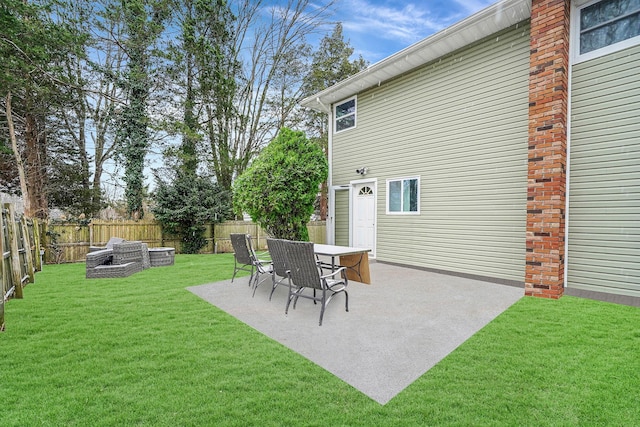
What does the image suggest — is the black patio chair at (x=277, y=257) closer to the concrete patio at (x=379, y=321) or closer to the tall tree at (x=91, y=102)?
the concrete patio at (x=379, y=321)

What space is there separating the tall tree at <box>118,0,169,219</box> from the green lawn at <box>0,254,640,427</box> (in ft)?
26.3

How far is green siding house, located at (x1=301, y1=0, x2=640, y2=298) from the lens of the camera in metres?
4.71

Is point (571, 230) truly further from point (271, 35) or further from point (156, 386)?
point (271, 35)

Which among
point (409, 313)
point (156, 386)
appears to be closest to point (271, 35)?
point (409, 313)

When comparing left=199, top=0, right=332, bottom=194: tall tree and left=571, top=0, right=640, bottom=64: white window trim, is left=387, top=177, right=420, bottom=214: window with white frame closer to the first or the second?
left=571, top=0, right=640, bottom=64: white window trim

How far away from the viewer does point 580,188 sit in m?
5.02

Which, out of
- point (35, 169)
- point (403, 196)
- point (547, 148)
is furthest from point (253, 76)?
point (547, 148)

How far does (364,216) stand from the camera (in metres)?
8.89

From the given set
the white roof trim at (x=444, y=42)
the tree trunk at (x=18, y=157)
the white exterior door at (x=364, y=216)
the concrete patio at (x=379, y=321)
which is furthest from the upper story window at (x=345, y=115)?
the tree trunk at (x=18, y=157)

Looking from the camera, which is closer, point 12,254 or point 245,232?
point 12,254

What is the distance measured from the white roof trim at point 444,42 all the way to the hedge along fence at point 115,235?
20.1 feet

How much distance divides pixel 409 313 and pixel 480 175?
3826mm

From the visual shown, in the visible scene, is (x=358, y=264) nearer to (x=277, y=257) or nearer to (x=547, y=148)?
(x=277, y=257)

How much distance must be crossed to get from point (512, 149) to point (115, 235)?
11143 millimetres
